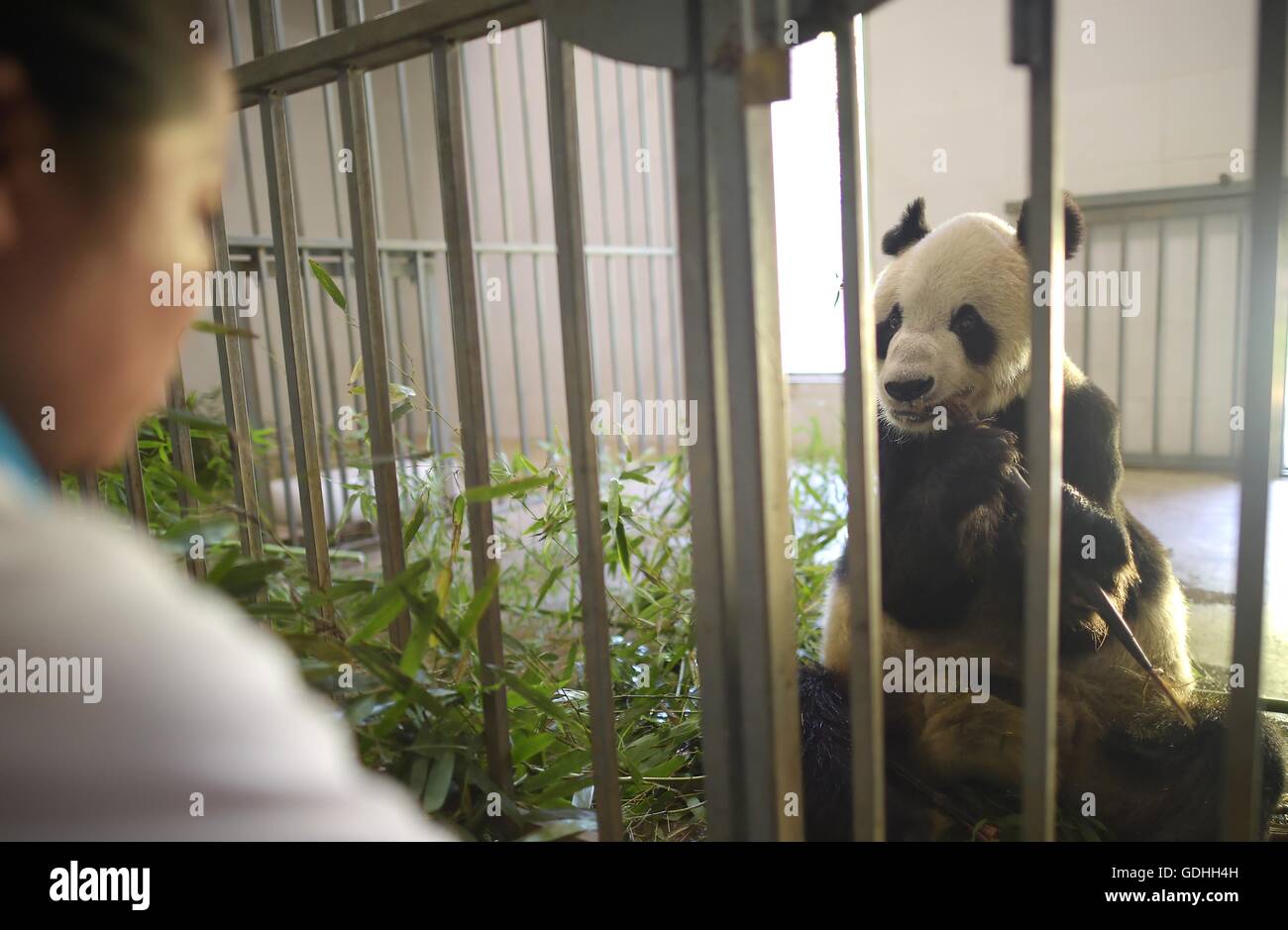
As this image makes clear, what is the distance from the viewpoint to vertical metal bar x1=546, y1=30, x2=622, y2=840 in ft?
2.50

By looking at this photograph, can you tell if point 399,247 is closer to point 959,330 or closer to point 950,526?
point 959,330

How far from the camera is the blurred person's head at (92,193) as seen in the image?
0.50m

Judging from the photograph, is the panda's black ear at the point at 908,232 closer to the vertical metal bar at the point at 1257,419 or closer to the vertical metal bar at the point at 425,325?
the vertical metal bar at the point at 1257,419

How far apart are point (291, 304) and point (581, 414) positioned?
464 millimetres

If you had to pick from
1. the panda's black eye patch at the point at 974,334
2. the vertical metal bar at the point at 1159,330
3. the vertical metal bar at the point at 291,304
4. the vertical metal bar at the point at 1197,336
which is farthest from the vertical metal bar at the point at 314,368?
the vertical metal bar at the point at 1197,336

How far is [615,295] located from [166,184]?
15.6ft

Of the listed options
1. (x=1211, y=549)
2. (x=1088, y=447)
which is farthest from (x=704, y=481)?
(x=1211, y=549)

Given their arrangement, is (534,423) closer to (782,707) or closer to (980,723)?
(980,723)

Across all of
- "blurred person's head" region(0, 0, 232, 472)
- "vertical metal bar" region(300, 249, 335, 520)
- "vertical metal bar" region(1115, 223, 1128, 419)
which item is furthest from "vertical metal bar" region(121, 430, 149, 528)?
"vertical metal bar" region(1115, 223, 1128, 419)

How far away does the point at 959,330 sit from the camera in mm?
1239

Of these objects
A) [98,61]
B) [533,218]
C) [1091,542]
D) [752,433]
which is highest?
[533,218]

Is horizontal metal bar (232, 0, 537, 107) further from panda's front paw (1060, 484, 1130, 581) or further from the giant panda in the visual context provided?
panda's front paw (1060, 484, 1130, 581)

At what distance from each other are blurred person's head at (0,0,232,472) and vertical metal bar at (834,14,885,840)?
423mm
